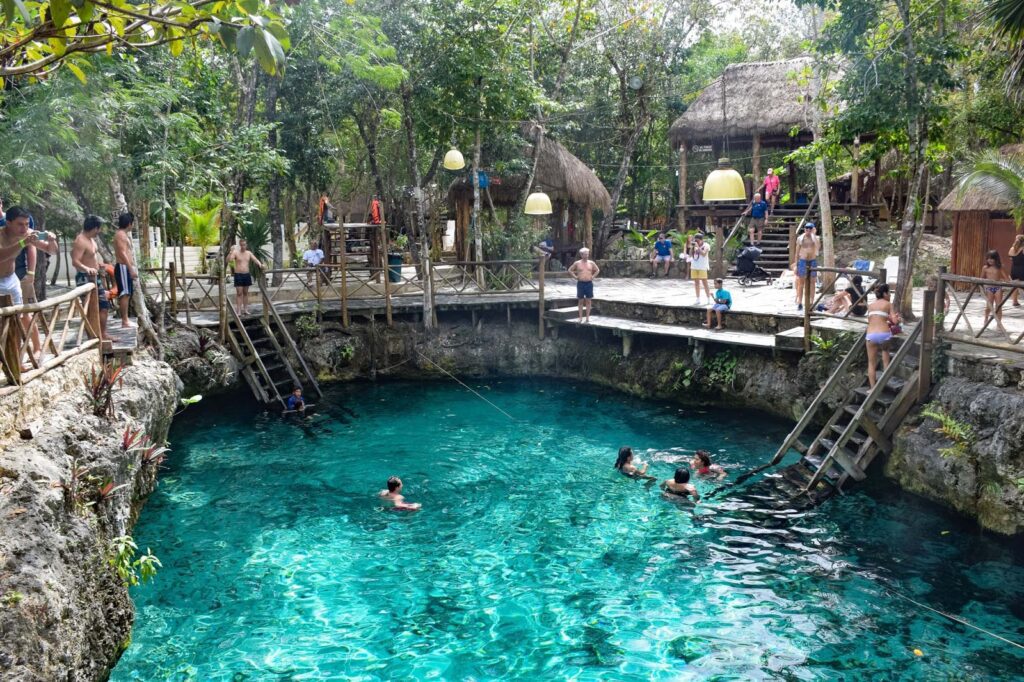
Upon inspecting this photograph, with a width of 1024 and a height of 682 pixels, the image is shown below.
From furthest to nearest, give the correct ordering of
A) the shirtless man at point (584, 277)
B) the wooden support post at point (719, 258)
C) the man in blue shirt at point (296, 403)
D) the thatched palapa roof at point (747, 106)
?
the thatched palapa roof at point (747, 106), the wooden support post at point (719, 258), the shirtless man at point (584, 277), the man in blue shirt at point (296, 403)

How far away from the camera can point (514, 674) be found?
25.7 feet

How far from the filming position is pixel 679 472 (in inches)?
462

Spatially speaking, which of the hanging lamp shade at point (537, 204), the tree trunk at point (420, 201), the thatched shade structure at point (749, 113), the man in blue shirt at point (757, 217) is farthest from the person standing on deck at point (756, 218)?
the tree trunk at point (420, 201)

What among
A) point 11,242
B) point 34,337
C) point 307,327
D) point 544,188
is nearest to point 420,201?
point 307,327

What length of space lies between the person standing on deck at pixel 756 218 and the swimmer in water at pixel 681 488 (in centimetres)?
1377

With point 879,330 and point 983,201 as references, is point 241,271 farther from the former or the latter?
point 983,201

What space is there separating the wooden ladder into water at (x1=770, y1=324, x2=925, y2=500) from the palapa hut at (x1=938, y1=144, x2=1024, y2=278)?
20.7 ft

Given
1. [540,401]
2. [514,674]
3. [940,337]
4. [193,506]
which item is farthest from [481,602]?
[540,401]

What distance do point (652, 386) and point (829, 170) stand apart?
1234 cm

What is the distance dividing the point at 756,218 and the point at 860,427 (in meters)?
13.9

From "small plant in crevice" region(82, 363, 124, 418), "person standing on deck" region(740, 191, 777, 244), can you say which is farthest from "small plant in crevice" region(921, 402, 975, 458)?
"person standing on deck" region(740, 191, 777, 244)

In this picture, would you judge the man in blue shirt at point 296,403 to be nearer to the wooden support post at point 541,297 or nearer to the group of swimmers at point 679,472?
the wooden support post at point 541,297

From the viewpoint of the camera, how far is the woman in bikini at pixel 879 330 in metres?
11.7

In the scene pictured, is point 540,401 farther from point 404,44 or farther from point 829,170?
point 829,170
